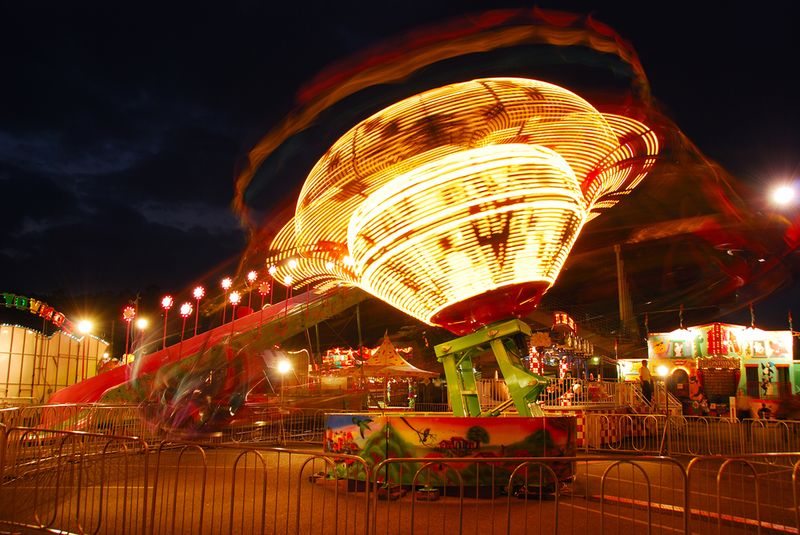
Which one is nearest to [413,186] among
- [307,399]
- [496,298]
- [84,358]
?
[496,298]

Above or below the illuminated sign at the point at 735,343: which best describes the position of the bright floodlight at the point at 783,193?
above

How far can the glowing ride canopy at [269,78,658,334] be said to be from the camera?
336 inches

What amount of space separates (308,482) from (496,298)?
4.71m

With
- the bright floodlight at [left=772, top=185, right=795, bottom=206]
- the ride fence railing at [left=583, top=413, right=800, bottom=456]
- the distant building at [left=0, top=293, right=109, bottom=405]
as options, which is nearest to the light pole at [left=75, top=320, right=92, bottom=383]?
the distant building at [left=0, top=293, right=109, bottom=405]

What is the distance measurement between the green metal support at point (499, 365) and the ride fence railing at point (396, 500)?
3.56ft

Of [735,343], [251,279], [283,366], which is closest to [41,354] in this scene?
[251,279]

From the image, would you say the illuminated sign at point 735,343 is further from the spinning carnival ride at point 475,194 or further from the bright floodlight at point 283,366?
the spinning carnival ride at point 475,194

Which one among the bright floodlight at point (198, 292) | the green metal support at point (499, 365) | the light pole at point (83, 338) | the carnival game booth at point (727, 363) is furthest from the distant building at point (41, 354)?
the carnival game booth at point (727, 363)

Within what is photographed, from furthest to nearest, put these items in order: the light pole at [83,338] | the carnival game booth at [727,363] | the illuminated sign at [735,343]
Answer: the light pole at [83,338], the illuminated sign at [735,343], the carnival game booth at [727,363]

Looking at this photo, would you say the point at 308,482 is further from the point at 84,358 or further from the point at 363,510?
the point at 84,358

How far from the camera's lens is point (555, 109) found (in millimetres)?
9305

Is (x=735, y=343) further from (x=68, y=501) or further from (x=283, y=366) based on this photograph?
(x=68, y=501)

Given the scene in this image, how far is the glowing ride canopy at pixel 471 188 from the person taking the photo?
28.0 feet

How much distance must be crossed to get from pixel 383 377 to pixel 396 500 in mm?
17913
